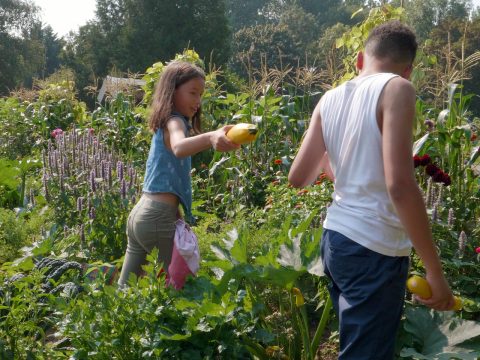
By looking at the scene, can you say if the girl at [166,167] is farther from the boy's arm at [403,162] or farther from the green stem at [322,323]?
the boy's arm at [403,162]

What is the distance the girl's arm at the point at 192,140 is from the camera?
242cm

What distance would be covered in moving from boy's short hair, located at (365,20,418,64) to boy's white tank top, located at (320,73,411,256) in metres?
0.11

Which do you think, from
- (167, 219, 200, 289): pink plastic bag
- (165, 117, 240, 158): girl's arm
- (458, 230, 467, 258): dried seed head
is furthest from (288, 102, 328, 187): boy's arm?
(458, 230, 467, 258): dried seed head

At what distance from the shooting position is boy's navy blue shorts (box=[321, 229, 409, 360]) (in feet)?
6.51

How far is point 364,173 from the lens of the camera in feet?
6.51

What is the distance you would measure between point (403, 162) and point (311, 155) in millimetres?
405

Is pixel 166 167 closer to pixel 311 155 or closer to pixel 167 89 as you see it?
pixel 167 89

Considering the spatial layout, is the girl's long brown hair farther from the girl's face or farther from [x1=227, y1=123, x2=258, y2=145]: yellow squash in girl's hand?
[x1=227, y1=123, x2=258, y2=145]: yellow squash in girl's hand

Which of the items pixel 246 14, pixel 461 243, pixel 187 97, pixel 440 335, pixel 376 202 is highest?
pixel 246 14

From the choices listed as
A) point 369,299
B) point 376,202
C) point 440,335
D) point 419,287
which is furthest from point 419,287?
point 440,335

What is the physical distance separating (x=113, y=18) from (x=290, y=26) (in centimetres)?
2797

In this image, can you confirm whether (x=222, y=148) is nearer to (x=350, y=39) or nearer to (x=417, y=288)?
(x=417, y=288)

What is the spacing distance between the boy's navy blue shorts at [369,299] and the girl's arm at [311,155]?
265 mm

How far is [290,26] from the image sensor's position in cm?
6619
